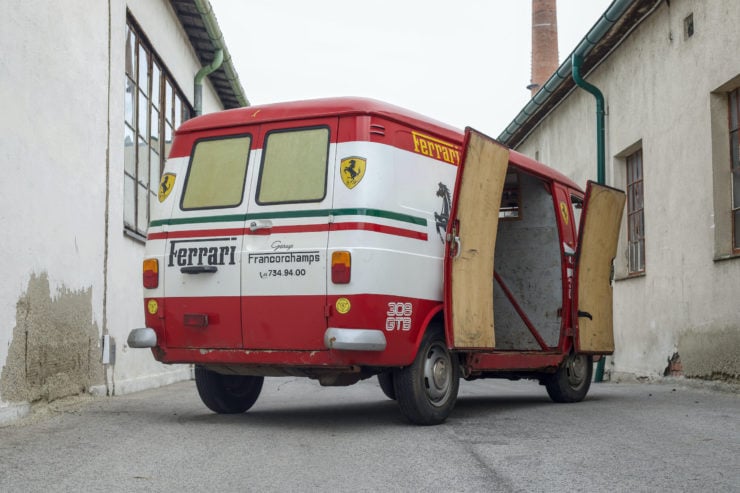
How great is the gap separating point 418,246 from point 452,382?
1.18m

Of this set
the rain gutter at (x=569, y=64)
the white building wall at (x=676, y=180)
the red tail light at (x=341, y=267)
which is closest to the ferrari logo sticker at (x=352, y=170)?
the red tail light at (x=341, y=267)

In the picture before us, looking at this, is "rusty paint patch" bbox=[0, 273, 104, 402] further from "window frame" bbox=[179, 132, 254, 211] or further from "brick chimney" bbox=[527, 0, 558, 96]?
"brick chimney" bbox=[527, 0, 558, 96]

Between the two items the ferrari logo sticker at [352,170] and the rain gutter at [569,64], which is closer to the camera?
the ferrari logo sticker at [352,170]

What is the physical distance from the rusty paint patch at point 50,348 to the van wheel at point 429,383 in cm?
313

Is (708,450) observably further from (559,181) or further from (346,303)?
(559,181)

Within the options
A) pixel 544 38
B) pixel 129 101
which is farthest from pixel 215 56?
pixel 544 38

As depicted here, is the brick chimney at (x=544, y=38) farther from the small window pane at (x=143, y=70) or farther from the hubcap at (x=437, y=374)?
the hubcap at (x=437, y=374)

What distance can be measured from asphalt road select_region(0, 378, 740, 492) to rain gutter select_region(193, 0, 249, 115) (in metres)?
8.18

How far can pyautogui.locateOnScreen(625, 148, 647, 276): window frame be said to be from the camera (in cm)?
1526

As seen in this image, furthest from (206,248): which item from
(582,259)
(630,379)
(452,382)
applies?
(630,379)

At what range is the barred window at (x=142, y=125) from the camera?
1262 centimetres

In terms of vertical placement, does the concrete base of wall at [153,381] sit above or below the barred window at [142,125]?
below

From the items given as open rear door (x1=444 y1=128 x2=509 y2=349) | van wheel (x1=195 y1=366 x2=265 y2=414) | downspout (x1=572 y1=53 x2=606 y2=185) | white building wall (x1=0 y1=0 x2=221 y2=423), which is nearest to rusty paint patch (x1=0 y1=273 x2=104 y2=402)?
white building wall (x1=0 y1=0 x2=221 y2=423)

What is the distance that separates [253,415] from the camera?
27.4 feet
